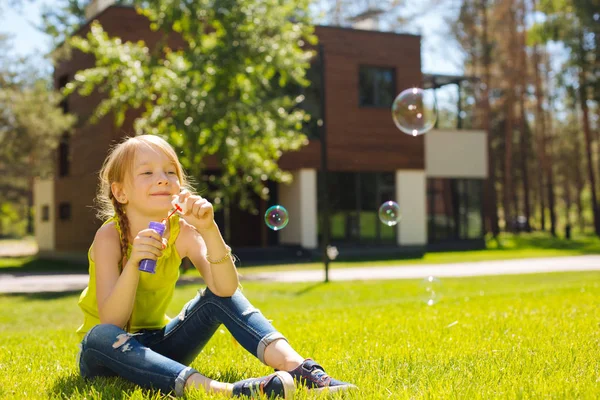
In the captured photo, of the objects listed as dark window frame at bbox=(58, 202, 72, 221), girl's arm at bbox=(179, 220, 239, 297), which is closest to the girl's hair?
girl's arm at bbox=(179, 220, 239, 297)

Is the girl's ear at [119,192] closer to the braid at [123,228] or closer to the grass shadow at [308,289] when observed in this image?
the braid at [123,228]

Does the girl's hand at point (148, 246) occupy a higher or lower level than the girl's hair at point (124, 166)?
lower

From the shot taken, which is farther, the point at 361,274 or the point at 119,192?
the point at 361,274

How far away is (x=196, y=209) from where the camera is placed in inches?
144

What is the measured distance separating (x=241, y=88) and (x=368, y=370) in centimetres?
1365

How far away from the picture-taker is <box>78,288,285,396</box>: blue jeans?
3.58m

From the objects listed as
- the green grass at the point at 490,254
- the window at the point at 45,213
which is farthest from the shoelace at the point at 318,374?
the window at the point at 45,213

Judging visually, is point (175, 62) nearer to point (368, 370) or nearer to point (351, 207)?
point (351, 207)

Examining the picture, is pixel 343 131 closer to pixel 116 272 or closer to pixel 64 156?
pixel 64 156

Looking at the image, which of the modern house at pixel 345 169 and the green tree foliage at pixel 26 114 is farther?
the green tree foliage at pixel 26 114

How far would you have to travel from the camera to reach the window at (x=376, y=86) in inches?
1039

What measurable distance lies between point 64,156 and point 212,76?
15212 millimetres

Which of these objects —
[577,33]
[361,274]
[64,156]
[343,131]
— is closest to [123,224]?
[361,274]

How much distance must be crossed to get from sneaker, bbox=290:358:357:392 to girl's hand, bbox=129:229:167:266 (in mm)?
923
